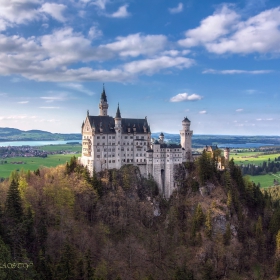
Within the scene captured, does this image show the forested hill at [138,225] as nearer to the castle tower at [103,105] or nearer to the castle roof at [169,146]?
the castle roof at [169,146]

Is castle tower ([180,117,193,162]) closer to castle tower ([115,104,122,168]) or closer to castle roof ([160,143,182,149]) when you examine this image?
castle roof ([160,143,182,149])

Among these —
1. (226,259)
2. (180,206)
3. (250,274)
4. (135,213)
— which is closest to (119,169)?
(135,213)

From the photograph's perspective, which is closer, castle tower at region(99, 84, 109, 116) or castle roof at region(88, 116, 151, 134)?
castle roof at region(88, 116, 151, 134)

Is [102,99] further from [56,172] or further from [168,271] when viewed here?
[168,271]

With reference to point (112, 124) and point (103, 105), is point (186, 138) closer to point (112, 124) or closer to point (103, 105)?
point (112, 124)

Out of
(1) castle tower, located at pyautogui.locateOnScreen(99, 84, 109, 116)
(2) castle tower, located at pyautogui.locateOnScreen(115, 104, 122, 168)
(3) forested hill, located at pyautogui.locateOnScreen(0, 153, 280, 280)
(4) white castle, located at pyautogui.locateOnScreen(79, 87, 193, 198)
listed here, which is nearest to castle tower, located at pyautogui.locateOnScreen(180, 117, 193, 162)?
(4) white castle, located at pyautogui.locateOnScreen(79, 87, 193, 198)

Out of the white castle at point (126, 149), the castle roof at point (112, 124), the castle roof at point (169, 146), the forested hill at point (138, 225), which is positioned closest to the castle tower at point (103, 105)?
the white castle at point (126, 149)

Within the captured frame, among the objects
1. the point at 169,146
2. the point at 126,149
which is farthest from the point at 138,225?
the point at 169,146

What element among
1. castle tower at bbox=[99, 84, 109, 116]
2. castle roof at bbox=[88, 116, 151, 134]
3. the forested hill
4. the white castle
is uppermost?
castle tower at bbox=[99, 84, 109, 116]
